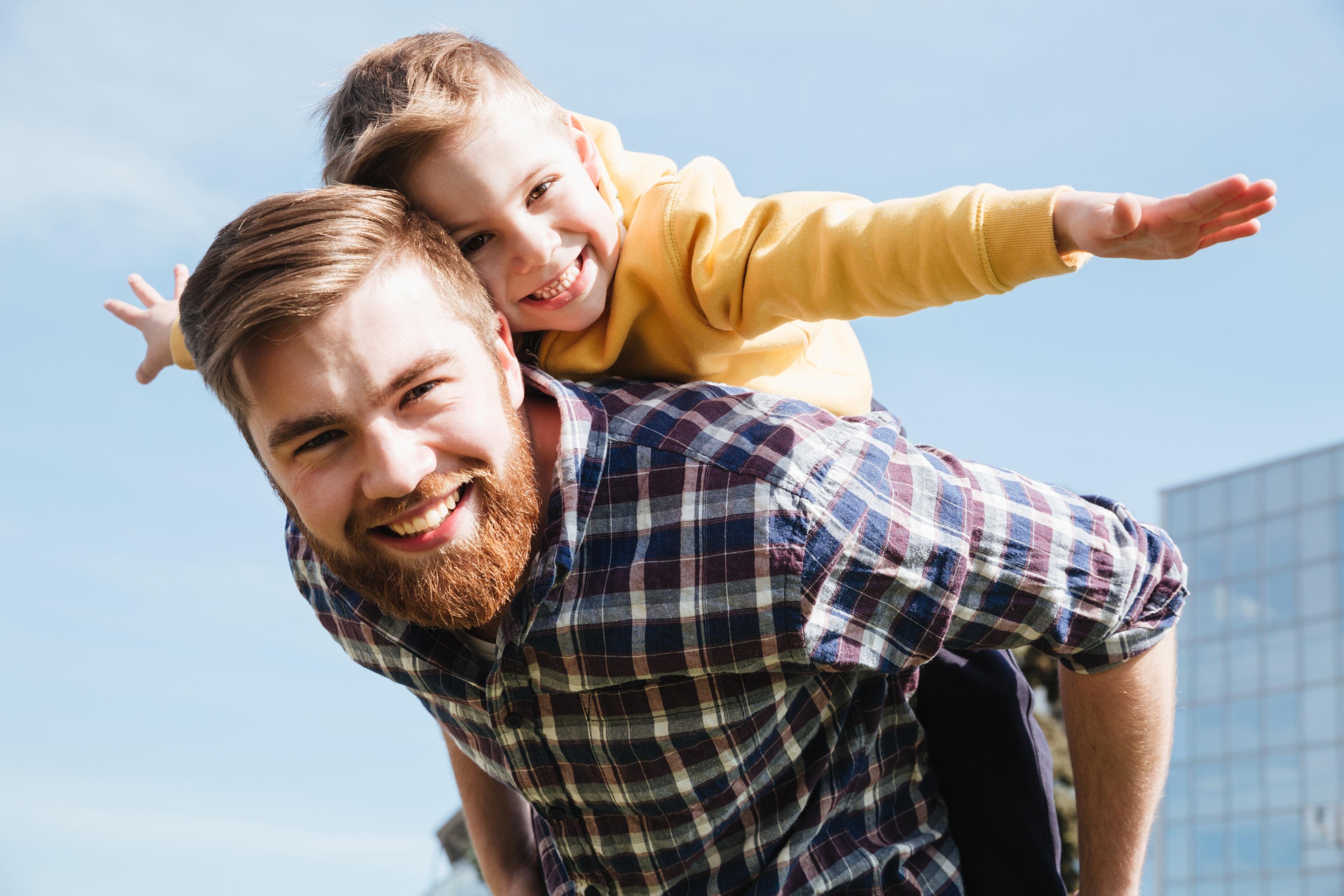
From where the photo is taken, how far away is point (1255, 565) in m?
40.8

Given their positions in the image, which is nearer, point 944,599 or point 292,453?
point 944,599

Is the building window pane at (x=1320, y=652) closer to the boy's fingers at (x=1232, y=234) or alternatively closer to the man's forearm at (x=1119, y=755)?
the man's forearm at (x=1119, y=755)

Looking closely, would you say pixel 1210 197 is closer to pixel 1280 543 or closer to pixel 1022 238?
pixel 1022 238

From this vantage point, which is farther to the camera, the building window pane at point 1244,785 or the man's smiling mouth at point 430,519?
the building window pane at point 1244,785

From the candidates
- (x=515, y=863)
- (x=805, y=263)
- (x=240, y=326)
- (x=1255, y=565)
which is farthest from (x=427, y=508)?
(x=1255, y=565)

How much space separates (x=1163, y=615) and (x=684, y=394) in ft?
3.42

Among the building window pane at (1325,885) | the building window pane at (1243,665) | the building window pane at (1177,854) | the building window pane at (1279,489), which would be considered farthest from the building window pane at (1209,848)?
the building window pane at (1279,489)

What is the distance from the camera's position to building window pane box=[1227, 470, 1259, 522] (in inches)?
1626

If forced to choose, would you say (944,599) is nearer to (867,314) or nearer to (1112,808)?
(867,314)

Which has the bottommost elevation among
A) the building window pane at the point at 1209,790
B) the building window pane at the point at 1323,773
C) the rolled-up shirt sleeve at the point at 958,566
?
the building window pane at the point at 1209,790

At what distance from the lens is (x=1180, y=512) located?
43.8 meters

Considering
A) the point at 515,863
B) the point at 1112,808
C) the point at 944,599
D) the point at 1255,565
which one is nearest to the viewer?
the point at 944,599

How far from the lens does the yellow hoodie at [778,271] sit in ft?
6.73

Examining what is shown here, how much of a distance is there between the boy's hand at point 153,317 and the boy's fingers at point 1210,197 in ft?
8.52
